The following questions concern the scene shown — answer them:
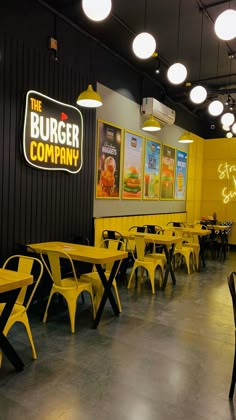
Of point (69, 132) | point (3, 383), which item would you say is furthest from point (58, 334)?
point (69, 132)

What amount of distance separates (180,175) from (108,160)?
356 cm

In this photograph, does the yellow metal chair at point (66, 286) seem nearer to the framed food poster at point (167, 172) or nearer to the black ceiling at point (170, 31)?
the black ceiling at point (170, 31)

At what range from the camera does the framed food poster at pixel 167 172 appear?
8109mm

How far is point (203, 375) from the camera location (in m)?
2.72

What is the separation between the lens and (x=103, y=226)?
585 cm

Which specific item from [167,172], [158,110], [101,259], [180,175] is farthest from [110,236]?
[180,175]

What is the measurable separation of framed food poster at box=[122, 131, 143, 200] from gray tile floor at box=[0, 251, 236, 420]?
2.86 metres

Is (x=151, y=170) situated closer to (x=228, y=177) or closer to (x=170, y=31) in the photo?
(x=170, y=31)

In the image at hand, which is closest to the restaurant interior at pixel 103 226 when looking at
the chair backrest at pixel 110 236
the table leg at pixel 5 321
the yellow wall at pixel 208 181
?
the table leg at pixel 5 321

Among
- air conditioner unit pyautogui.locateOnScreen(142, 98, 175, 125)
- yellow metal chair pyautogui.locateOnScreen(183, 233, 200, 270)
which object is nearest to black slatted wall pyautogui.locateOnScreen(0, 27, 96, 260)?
air conditioner unit pyautogui.locateOnScreen(142, 98, 175, 125)

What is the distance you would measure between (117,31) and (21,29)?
1.90m

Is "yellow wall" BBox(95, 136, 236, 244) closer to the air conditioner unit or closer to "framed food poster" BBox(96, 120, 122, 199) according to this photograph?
the air conditioner unit

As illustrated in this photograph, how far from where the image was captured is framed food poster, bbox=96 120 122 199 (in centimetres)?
581

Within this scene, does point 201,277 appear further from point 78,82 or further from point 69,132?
point 78,82
